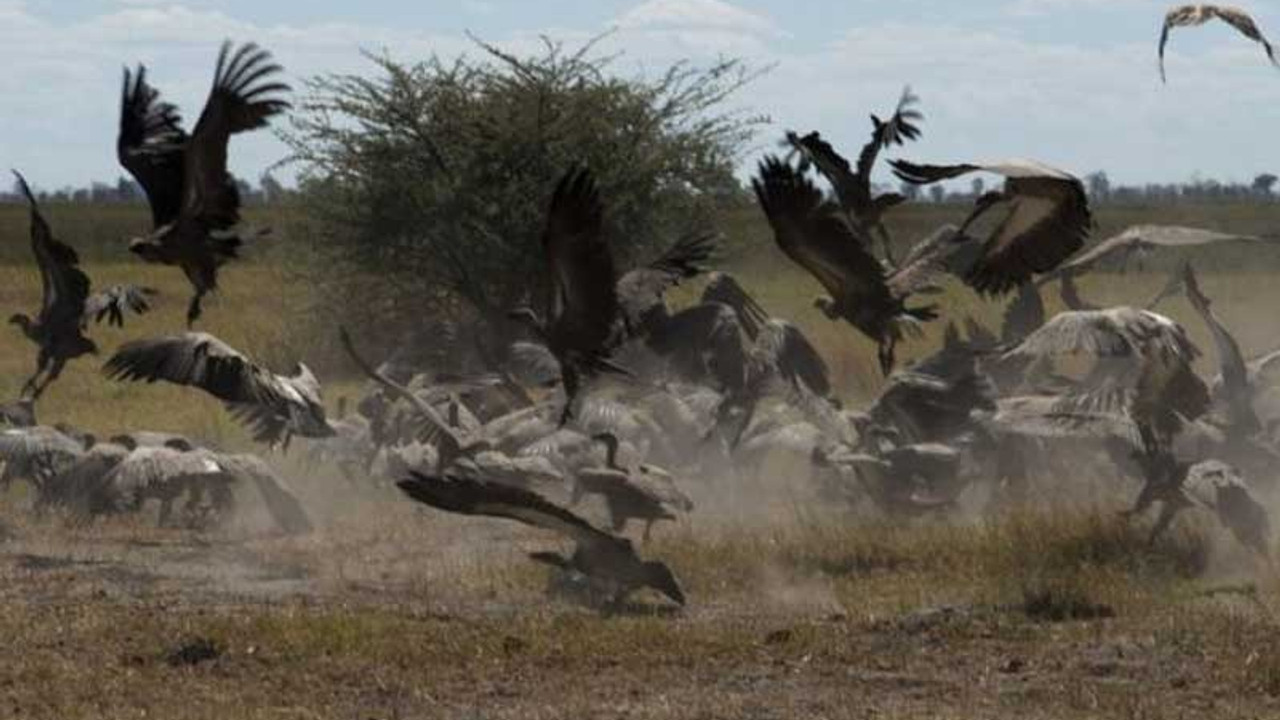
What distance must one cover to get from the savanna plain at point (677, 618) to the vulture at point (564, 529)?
6.1 inches

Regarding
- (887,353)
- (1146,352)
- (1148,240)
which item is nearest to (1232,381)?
(1148,240)

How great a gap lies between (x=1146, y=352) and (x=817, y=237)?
60.1 inches

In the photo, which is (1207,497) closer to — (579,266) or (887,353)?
(887,353)

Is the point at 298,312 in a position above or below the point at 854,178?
below

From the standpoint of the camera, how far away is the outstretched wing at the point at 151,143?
A: 13.9 metres

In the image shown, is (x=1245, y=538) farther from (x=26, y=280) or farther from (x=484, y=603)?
(x=26, y=280)

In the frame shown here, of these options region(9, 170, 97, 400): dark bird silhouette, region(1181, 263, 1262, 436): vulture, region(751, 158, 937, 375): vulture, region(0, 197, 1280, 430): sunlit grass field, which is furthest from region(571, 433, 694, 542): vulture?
region(0, 197, 1280, 430): sunlit grass field

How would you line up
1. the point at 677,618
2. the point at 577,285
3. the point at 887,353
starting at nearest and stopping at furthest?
the point at 677,618
the point at 577,285
the point at 887,353

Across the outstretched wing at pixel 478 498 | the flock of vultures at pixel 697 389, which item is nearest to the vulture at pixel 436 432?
the flock of vultures at pixel 697 389

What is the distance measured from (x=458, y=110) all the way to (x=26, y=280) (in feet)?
55.5

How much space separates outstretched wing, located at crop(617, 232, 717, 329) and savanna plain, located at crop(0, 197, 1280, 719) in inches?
39.7

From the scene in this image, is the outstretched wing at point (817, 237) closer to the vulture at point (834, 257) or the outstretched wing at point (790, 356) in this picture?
the vulture at point (834, 257)

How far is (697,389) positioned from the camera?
50.7ft

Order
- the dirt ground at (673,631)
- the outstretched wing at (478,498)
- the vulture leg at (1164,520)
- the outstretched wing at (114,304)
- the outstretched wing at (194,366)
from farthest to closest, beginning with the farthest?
the outstretched wing at (114,304) < the outstretched wing at (194,366) < the vulture leg at (1164,520) < the outstretched wing at (478,498) < the dirt ground at (673,631)
